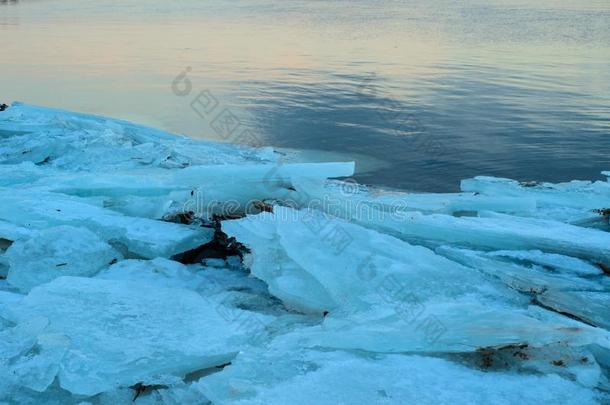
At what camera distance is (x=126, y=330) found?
8.42 feet

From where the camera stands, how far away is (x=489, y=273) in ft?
10.0

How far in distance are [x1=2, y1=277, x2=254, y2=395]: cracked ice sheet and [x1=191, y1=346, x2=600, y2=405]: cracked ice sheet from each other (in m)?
0.16

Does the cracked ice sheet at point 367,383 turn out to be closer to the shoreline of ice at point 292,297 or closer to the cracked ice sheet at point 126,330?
the shoreline of ice at point 292,297

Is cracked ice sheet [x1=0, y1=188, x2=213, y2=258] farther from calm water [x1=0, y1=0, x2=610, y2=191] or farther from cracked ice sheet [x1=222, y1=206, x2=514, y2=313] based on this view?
calm water [x1=0, y1=0, x2=610, y2=191]

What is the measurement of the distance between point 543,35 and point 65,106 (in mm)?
17404

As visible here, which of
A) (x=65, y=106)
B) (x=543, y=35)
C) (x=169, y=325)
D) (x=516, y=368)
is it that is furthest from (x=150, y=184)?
(x=543, y=35)

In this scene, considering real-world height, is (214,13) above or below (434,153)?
above

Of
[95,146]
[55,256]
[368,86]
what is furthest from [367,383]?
[368,86]

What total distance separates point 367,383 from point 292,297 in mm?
788

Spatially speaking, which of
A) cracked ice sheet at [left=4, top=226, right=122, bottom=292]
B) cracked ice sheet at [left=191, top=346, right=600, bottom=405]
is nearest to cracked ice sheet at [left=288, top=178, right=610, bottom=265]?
cracked ice sheet at [left=191, top=346, right=600, bottom=405]

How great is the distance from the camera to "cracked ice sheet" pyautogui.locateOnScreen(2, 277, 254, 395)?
7.57ft

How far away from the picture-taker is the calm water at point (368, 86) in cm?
830

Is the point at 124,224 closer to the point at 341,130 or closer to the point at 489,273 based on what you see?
the point at 489,273

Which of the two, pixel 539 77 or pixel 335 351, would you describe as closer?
pixel 335 351
